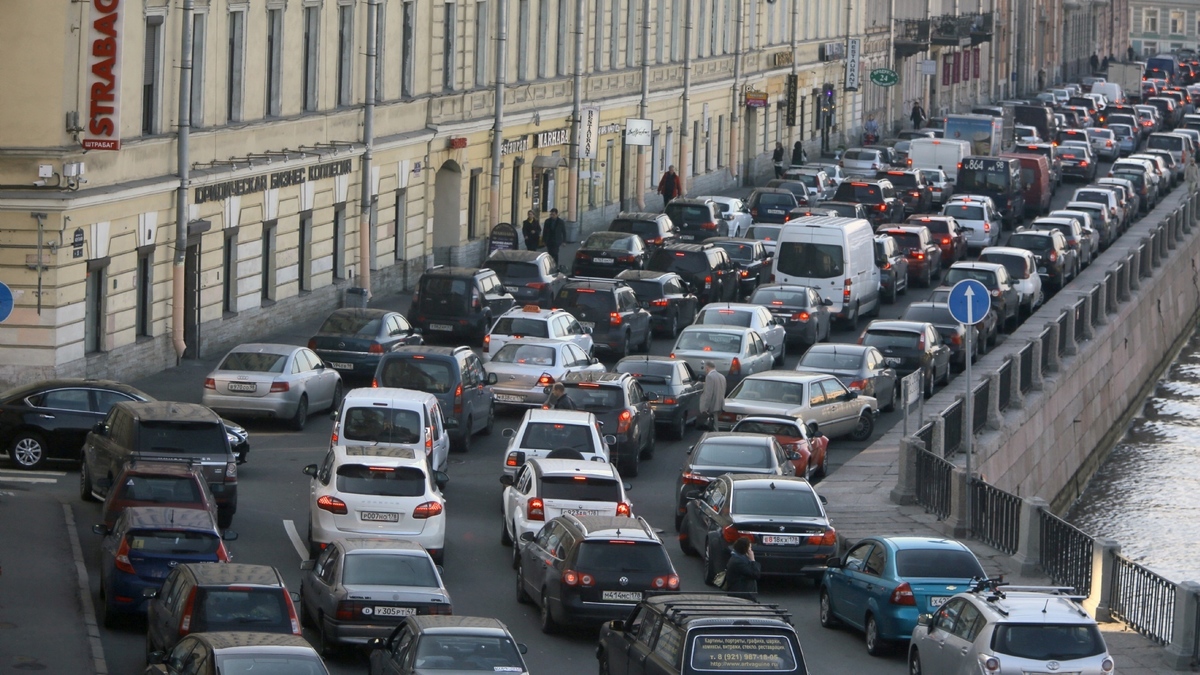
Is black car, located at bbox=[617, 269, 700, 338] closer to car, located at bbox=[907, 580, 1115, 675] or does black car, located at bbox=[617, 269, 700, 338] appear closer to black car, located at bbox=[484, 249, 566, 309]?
black car, located at bbox=[484, 249, 566, 309]

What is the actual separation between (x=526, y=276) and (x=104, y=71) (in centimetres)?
1230

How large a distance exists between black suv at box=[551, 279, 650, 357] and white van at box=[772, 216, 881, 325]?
4860 mm

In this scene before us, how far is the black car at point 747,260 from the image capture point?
158 ft

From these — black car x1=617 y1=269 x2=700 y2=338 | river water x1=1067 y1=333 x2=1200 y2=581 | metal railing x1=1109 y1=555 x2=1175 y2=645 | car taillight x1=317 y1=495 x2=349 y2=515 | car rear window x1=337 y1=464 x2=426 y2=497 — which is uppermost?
black car x1=617 y1=269 x2=700 y2=338

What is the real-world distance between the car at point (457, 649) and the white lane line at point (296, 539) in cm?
725

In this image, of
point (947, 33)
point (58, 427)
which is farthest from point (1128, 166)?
point (58, 427)

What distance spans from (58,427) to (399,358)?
5149 millimetres

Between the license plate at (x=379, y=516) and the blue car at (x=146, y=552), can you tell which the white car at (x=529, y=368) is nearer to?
the license plate at (x=379, y=516)

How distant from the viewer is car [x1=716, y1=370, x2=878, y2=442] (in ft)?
104

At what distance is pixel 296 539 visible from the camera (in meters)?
25.0

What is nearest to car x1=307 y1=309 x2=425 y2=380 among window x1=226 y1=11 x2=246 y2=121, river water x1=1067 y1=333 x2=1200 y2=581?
window x1=226 y1=11 x2=246 y2=121

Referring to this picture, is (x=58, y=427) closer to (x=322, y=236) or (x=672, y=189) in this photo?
(x=322, y=236)

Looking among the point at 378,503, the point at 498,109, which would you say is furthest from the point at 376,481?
the point at 498,109

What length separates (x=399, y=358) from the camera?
30.9m
